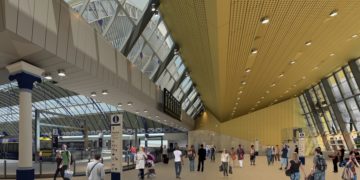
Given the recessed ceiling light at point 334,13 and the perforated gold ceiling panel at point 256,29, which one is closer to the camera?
the perforated gold ceiling panel at point 256,29

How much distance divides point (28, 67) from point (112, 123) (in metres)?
3.14

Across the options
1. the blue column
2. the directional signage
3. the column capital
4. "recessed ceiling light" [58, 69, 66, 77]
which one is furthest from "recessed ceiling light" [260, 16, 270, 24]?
the blue column

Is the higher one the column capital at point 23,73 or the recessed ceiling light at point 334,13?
the recessed ceiling light at point 334,13

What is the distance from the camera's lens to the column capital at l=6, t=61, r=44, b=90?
33.2 feet

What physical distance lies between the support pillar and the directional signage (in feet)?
8.01

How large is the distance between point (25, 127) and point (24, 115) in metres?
0.31

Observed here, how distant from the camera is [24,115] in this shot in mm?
10164

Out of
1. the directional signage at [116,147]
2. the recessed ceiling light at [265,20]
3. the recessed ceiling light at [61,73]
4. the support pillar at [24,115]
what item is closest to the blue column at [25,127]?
the support pillar at [24,115]

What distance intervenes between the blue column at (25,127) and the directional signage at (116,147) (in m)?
2.44

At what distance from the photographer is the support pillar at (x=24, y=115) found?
10047 millimetres

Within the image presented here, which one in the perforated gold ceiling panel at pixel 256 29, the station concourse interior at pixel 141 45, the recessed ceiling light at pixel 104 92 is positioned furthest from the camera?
the recessed ceiling light at pixel 104 92

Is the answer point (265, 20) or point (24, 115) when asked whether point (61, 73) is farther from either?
point (265, 20)

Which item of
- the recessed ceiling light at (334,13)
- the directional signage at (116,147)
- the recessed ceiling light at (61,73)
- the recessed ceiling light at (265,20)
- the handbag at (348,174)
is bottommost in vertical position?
the handbag at (348,174)

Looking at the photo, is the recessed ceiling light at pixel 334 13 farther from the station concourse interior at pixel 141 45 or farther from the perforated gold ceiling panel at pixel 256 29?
the perforated gold ceiling panel at pixel 256 29
